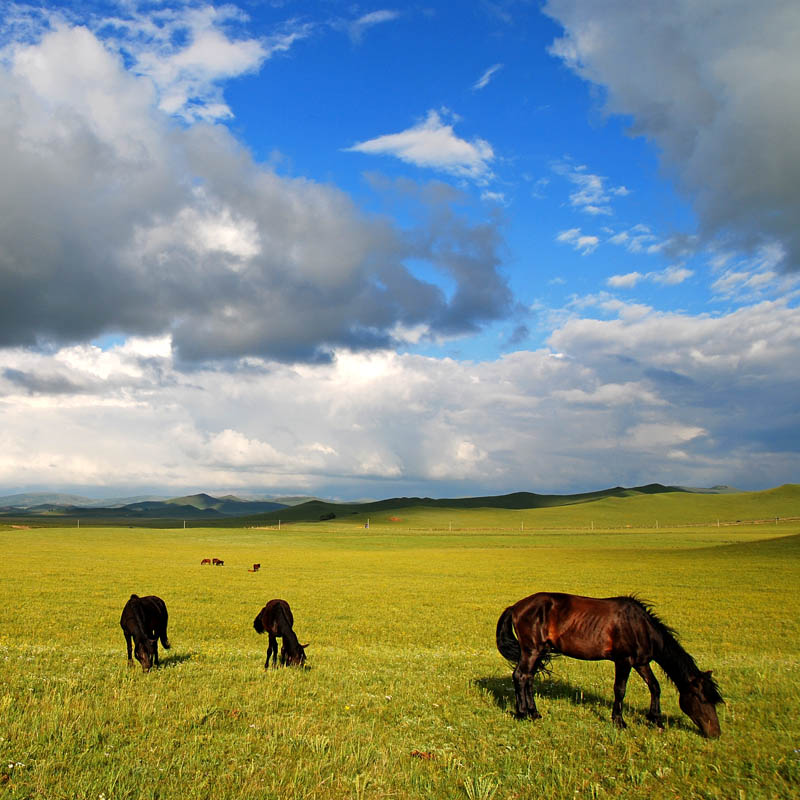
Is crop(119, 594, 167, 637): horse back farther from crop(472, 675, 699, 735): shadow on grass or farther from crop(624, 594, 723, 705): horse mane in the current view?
crop(624, 594, 723, 705): horse mane

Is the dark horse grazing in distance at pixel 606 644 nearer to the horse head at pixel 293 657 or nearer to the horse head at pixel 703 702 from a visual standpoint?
→ the horse head at pixel 703 702

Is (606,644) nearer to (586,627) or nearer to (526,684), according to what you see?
(586,627)

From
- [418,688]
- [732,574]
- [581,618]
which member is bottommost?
[732,574]

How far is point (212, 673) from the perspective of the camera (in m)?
12.8

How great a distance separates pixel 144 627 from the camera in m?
13.8

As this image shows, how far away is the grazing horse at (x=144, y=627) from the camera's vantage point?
13523mm

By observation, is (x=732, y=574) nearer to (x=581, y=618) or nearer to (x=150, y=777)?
(x=581, y=618)

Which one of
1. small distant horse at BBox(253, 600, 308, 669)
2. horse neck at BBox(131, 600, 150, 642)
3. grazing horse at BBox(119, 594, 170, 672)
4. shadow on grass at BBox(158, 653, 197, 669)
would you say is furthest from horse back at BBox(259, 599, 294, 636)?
horse neck at BBox(131, 600, 150, 642)

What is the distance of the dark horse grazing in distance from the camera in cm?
969

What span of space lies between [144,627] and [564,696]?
9.40 meters

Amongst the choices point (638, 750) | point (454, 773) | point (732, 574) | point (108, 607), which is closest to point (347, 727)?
point (454, 773)

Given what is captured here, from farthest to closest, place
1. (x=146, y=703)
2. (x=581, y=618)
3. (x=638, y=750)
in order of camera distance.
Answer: (x=581, y=618), (x=146, y=703), (x=638, y=750)

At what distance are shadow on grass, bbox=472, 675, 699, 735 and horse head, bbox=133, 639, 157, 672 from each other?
23.6 feet

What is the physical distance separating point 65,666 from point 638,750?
11.6 metres
